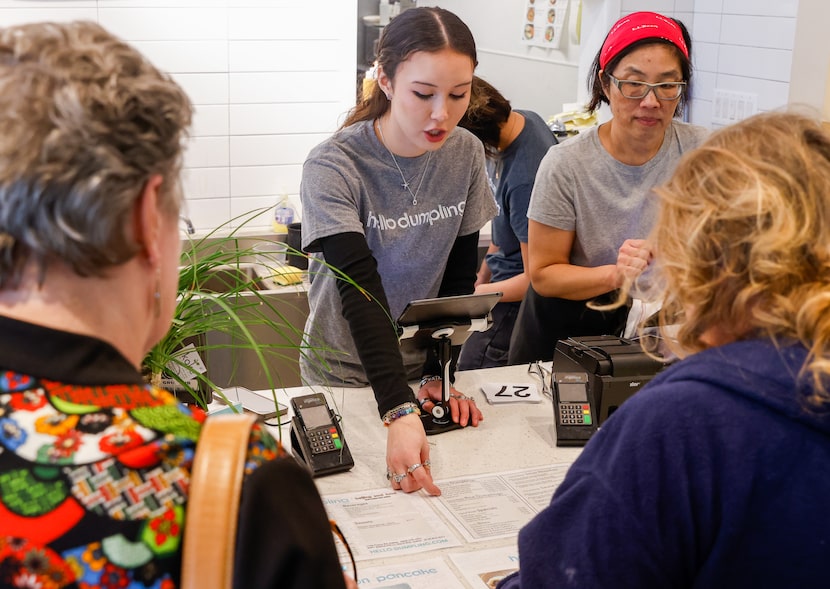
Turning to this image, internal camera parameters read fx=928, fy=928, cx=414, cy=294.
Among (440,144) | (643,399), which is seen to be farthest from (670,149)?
(643,399)

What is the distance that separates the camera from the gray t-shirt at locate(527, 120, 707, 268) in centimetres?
254

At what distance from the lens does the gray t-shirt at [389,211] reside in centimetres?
217

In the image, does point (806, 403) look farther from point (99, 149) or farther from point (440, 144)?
point (440, 144)

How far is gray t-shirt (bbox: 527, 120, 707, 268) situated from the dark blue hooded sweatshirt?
5.05 ft

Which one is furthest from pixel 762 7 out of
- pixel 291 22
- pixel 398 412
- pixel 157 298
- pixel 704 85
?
pixel 157 298

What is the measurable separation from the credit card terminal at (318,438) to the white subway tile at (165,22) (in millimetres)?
2184

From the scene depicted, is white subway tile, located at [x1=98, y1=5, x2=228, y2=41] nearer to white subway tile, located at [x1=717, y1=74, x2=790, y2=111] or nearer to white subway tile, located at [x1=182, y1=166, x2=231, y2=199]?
white subway tile, located at [x1=182, y1=166, x2=231, y2=199]

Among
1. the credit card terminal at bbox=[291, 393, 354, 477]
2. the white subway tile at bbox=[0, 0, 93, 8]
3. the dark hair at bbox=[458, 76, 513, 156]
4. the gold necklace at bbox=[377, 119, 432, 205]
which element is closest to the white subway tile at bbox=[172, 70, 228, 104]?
the white subway tile at bbox=[0, 0, 93, 8]

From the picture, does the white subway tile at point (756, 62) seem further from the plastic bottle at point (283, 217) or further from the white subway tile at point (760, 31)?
the plastic bottle at point (283, 217)

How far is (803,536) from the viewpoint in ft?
3.08

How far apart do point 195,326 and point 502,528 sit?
683 millimetres

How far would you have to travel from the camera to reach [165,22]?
3.63 metres

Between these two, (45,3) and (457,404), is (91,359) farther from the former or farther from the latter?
(45,3)

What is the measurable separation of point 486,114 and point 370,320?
117cm
